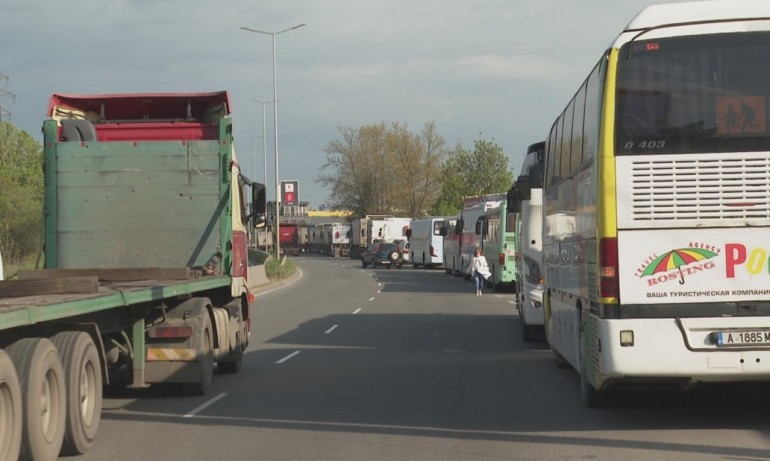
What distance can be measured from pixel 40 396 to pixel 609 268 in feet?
15.4

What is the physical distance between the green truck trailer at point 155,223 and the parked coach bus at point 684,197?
4374mm

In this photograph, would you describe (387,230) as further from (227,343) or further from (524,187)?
(227,343)

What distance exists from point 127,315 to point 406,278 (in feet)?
136

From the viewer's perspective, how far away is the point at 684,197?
9336mm

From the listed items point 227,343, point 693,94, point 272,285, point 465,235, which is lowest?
point 272,285

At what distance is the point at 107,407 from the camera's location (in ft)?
38.5

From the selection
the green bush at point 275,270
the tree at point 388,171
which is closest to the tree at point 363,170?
the tree at point 388,171

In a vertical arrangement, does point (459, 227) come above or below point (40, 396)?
above

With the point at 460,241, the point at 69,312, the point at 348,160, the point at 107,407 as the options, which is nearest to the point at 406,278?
the point at 460,241

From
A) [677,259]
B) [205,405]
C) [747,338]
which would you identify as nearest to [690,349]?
[747,338]

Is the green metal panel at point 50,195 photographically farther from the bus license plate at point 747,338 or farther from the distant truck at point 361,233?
the distant truck at point 361,233

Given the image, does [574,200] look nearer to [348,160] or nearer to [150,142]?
[150,142]

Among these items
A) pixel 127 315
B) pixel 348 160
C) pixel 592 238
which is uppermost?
pixel 348 160

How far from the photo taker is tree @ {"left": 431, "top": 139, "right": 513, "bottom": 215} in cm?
9038
